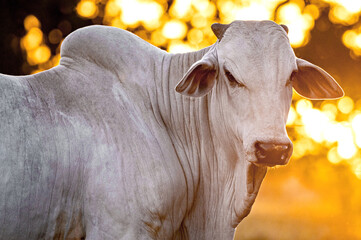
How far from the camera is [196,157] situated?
4.27 metres

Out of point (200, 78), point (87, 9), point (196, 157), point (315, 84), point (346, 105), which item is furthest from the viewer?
point (346, 105)

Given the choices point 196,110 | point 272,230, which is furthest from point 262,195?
point 196,110

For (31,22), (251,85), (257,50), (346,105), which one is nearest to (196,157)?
(251,85)

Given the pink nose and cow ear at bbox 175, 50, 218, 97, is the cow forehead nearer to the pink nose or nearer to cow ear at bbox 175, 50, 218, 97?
cow ear at bbox 175, 50, 218, 97

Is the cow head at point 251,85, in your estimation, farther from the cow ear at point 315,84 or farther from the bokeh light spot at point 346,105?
the bokeh light spot at point 346,105

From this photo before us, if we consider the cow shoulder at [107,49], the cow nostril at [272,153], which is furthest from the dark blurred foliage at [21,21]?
the cow nostril at [272,153]

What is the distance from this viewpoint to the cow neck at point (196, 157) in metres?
4.21

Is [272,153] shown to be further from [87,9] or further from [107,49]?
[87,9]

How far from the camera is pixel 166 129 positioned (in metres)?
4.28

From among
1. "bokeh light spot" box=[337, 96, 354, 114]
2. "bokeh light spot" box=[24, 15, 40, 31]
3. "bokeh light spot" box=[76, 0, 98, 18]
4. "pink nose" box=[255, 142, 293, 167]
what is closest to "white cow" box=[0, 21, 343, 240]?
"pink nose" box=[255, 142, 293, 167]

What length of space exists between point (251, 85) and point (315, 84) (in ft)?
2.54

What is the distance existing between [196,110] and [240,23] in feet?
2.33

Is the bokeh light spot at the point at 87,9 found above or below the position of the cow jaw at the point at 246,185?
below

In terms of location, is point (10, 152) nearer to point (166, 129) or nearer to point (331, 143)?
point (166, 129)
